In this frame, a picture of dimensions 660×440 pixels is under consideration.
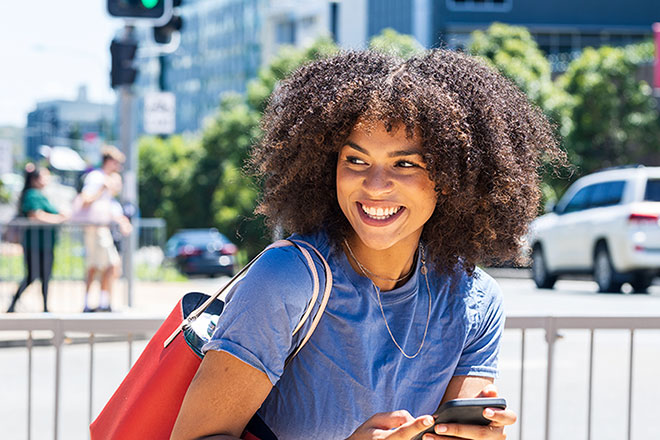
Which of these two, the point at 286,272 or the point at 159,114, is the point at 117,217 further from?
the point at 286,272

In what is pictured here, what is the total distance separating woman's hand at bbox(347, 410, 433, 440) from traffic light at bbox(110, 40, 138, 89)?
34.4ft

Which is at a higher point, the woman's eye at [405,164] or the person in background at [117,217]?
the woman's eye at [405,164]

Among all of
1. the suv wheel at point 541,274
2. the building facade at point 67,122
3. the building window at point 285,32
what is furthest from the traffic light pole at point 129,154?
the building window at point 285,32

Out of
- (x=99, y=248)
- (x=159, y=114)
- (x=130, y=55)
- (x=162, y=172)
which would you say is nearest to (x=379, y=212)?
(x=99, y=248)

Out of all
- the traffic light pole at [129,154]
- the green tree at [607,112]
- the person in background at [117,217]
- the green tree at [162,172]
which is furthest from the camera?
the green tree at [162,172]

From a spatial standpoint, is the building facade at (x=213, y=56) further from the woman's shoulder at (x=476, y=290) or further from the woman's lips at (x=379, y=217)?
the woman's lips at (x=379, y=217)

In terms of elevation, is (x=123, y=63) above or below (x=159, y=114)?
above

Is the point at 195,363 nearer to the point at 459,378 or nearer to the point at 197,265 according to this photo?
the point at 459,378

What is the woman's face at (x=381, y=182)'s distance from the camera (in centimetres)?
206

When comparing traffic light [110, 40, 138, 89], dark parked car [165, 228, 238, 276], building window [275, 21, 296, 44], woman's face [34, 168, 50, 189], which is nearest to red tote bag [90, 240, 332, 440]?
woman's face [34, 168, 50, 189]

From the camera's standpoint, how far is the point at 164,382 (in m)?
1.87

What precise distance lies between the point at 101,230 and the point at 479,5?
43.2 metres

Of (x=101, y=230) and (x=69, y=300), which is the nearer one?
(x=101, y=230)

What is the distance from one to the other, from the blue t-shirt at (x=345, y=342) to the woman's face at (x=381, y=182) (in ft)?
0.29
